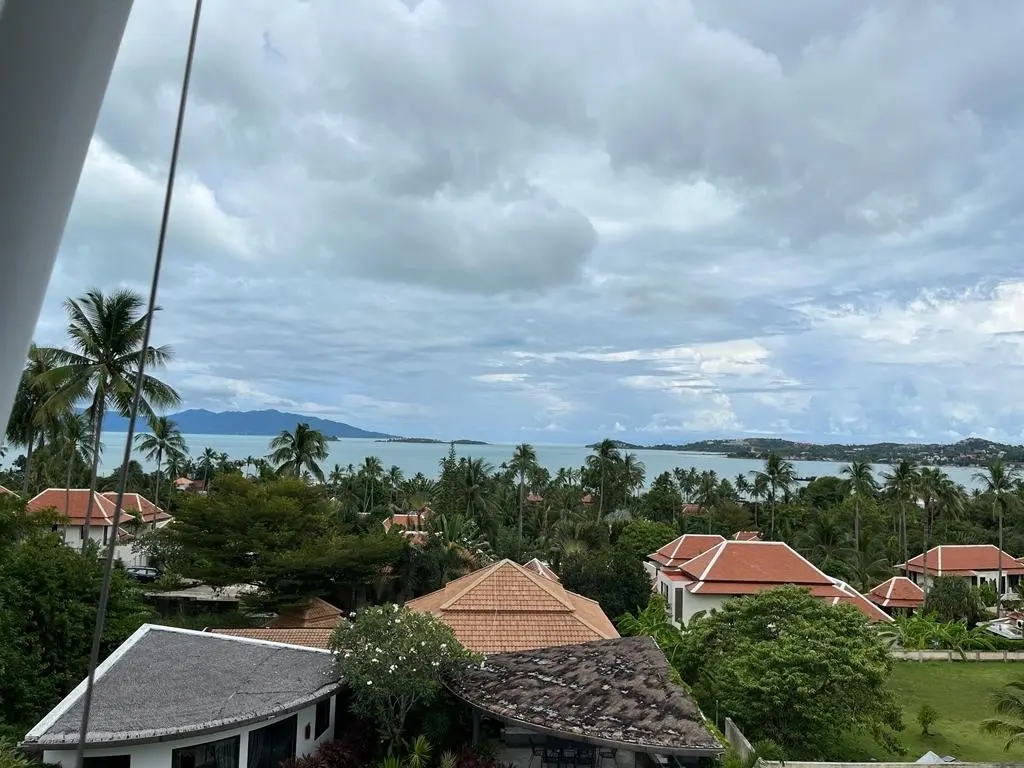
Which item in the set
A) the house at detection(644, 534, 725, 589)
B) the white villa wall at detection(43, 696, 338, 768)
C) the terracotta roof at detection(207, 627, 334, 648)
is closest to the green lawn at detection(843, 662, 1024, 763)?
the house at detection(644, 534, 725, 589)

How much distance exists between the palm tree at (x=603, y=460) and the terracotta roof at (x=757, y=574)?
101ft

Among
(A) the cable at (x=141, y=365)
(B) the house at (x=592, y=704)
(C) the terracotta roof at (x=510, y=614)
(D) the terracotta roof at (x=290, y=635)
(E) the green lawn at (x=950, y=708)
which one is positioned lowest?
(E) the green lawn at (x=950, y=708)

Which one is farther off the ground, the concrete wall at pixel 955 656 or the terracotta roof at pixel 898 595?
the terracotta roof at pixel 898 595

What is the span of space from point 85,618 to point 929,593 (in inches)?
1359

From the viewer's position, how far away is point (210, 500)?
27312mm

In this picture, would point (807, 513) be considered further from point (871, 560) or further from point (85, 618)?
point (85, 618)

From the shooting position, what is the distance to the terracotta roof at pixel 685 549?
36688 mm

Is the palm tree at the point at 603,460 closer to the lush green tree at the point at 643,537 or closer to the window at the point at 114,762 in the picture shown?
the lush green tree at the point at 643,537

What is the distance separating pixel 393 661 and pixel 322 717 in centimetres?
259

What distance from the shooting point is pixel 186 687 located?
43.5ft

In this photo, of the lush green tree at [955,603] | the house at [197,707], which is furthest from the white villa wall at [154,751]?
the lush green tree at [955,603]

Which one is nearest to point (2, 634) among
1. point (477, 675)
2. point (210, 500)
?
point (477, 675)

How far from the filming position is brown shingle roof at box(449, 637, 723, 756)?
12078 millimetres

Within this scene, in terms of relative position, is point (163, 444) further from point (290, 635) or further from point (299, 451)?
point (290, 635)
